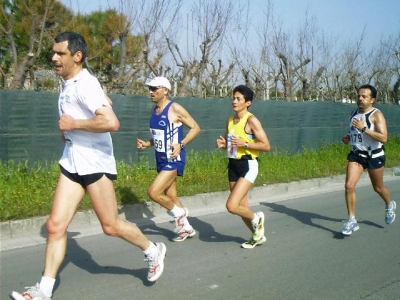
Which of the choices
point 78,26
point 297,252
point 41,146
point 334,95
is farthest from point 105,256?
point 334,95

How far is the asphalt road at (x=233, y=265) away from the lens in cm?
490

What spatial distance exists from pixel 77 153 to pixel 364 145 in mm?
4090

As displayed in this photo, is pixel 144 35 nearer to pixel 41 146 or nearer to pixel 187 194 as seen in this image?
pixel 41 146

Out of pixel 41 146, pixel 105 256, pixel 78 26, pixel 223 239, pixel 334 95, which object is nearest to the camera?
pixel 105 256

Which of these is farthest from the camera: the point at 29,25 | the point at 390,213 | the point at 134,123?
the point at 29,25

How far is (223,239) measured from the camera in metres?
6.88

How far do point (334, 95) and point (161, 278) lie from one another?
25.0m

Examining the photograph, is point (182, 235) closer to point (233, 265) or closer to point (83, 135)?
point (233, 265)

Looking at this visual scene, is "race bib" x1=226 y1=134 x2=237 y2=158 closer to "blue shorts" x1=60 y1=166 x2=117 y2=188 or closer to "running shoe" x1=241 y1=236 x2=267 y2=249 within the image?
"running shoe" x1=241 y1=236 x2=267 y2=249

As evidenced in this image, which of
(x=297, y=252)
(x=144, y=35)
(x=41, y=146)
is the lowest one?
(x=297, y=252)

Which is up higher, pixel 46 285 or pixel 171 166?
pixel 171 166

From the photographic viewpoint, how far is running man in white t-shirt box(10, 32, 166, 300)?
4.18 metres

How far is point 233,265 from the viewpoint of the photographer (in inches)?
225

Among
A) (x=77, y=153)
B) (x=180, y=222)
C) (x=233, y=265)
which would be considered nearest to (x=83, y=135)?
(x=77, y=153)
